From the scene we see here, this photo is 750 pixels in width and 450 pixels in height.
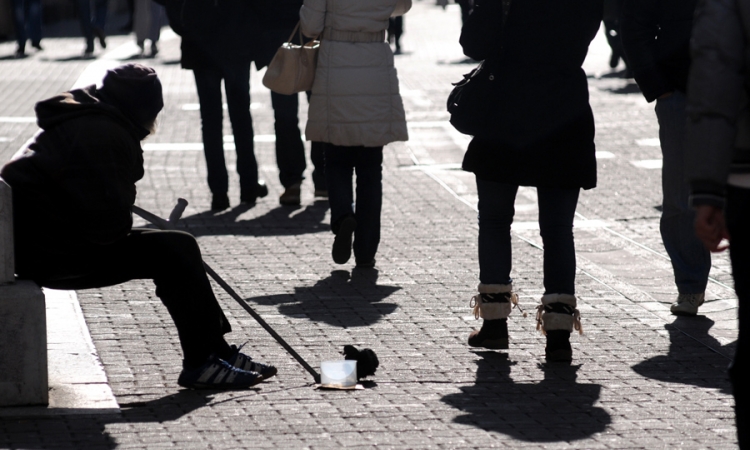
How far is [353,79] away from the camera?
25.5ft

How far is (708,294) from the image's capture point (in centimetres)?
715

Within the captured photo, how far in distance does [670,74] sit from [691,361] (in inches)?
57.3

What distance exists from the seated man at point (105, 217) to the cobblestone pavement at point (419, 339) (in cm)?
30

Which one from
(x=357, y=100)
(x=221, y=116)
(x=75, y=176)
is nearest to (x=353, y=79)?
(x=357, y=100)

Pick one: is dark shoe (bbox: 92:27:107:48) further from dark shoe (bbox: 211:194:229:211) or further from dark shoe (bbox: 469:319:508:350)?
dark shoe (bbox: 469:319:508:350)

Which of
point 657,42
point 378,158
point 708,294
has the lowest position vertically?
point 708,294

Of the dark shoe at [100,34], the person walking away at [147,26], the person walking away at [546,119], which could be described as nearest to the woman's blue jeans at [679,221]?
the person walking away at [546,119]

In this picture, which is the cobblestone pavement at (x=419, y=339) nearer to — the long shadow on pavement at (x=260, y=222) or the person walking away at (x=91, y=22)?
the long shadow on pavement at (x=260, y=222)

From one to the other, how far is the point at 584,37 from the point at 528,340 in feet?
4.60

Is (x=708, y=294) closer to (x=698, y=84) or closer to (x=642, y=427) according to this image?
(x=642, y=427)

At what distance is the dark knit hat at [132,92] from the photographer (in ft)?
16.5

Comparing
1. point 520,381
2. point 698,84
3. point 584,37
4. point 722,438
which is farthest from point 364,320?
point 698,84

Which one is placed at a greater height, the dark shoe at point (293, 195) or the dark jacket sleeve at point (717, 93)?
the dark jacket sleeve at point (717, 93)

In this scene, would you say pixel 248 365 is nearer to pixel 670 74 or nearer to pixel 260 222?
pixel 670 74
